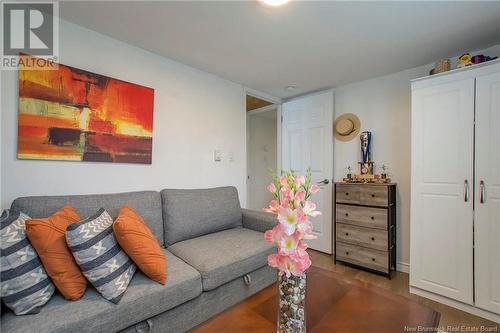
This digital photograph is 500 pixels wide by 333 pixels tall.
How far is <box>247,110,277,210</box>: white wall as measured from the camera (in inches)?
188

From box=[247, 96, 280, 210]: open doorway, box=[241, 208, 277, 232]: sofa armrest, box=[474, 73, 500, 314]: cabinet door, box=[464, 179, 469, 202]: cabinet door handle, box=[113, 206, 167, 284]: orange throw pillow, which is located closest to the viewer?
box=[113, 206, 167, 284]: orange throw pillow

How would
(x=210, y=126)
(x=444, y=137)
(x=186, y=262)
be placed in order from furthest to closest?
(x=210, y=126), (x=444, y=137), (x=186, y=262)

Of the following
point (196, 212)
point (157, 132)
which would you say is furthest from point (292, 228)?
point (157, 132)

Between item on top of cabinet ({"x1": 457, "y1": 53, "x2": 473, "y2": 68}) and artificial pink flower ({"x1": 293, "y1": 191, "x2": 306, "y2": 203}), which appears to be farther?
item on top of cabinet ({"x1": 457, "y1": 53, "x2": 473, "y2": 68})

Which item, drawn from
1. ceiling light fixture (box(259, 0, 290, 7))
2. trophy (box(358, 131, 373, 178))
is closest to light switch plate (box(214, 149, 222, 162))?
ceiling light fixture (box(259, 0, 290, 7))

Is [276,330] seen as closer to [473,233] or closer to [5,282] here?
[5,282]

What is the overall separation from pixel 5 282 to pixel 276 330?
1164 millimetres

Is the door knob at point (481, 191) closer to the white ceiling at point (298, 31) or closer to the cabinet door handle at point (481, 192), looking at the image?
the cabinet door handle at point (481, 192)

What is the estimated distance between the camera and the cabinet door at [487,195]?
1.70 metres

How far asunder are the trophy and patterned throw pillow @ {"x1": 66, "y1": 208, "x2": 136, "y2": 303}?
2579mm

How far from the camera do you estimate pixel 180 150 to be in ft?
7.86

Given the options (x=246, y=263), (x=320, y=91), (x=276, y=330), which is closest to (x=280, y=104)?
(x=320, y=91)

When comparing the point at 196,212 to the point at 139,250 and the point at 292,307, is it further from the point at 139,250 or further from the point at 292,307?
the point at 292,307

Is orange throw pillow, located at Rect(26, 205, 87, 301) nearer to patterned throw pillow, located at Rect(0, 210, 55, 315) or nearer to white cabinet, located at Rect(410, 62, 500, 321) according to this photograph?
patterned throw pillow, located at Rect(0, 210, 55, 315)
